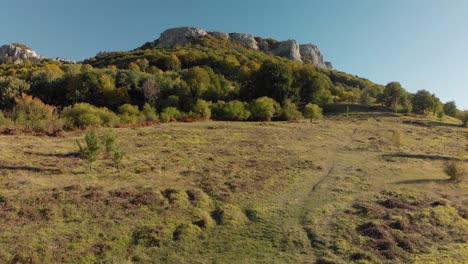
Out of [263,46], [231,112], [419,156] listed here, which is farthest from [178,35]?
[419,156]

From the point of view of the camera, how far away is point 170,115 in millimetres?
67625

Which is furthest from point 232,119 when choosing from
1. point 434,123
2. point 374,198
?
point 374,198

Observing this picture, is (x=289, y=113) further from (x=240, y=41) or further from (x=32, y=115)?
(x=240, y=41)

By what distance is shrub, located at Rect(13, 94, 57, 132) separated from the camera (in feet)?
149

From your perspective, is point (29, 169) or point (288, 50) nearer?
point (29, 169)

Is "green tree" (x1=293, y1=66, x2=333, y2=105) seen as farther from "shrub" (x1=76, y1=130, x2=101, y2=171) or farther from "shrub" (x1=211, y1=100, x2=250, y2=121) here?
"shrub" (x1=76, y1=130, x2=101, y2=171)

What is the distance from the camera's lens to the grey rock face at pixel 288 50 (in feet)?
588

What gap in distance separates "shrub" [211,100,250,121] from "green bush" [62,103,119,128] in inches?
834

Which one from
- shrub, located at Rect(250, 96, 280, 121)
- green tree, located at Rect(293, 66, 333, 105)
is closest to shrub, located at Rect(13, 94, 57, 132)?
shrub, located at Rect(250, 96, 280, 121)

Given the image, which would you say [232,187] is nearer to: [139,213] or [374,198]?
[139,213]

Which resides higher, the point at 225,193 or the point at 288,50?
the point at 288,50

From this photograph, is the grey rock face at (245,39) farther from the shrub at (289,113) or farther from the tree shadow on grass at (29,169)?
the tree shadow on grass at (29,169)

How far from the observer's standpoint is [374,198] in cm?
2564

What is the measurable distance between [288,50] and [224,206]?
167 meters
